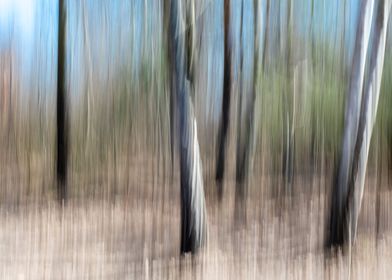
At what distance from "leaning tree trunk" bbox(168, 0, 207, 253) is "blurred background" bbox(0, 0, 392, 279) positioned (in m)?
0.02

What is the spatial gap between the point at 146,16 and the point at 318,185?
0.58 meters

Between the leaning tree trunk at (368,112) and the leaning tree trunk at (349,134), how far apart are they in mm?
12

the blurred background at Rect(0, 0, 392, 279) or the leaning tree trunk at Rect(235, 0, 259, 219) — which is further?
the leaning tree trunk at Rect(235, 0, 259, 219)

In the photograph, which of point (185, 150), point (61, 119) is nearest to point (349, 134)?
point (185, 150)

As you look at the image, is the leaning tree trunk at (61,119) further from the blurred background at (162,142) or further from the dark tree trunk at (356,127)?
the dark tree trunk at (356,127)

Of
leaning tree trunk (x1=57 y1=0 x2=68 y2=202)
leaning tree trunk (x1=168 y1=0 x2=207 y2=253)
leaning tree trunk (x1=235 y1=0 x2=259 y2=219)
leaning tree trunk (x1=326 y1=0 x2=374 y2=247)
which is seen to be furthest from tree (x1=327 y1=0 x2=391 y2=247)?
leaning tree trunk (x1=57 y1=0 x2=68 y2=202)

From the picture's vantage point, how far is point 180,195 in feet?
3.69

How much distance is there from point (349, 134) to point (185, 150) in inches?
16.6

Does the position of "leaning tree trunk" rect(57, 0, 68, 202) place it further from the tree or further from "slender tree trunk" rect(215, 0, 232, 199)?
the tree

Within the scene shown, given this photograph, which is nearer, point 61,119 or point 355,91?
point 61,119

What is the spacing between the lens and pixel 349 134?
4.02ft

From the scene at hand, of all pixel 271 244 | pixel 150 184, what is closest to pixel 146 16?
pixel 150 184

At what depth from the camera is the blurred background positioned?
1.05m

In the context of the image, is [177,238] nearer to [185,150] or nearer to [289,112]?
[185,150]
